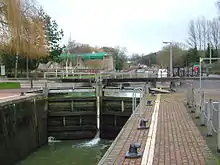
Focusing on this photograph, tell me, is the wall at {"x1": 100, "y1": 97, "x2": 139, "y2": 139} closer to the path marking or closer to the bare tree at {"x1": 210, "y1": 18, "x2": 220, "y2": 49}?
the path marking

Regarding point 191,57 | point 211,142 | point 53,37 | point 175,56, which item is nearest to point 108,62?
point 175,56

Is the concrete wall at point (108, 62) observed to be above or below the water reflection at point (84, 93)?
above

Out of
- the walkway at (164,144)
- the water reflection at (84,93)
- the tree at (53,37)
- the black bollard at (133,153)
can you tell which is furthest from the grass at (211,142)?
the tree at (53,37)

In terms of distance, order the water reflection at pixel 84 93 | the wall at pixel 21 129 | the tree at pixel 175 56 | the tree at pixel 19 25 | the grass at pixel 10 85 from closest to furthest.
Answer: the wall at pixel 21 129
the water reflection at pixel 84 93
the tree at pixel 19 25
the grass at pixel 10 85
the tree at pixel 175 56

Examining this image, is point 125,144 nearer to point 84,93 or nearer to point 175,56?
point 84,93

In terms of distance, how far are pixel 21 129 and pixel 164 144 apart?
9.90 meters

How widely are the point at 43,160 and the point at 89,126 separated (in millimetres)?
6350

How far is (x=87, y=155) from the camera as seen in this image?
17859 mm

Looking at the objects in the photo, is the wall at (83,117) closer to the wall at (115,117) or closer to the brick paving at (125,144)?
the wall at (115,117)

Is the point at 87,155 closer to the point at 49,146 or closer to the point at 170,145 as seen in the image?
the point at 49,146

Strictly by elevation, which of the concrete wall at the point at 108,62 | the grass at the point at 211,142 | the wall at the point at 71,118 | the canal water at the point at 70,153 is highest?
the concrete wall at the point at 108,62

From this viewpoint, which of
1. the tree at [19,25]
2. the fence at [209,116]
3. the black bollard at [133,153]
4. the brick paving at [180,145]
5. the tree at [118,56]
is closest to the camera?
the brick paving at [180,145]

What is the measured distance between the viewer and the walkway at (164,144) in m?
7.69

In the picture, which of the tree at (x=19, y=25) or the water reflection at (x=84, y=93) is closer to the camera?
the water reflection at (x=84, y=93)
